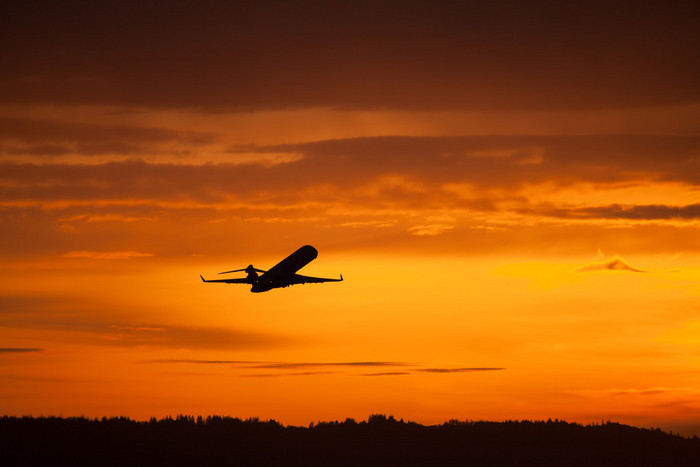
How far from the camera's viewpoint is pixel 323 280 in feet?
619

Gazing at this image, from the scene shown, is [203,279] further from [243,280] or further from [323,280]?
[323,280]

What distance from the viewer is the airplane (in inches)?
7096

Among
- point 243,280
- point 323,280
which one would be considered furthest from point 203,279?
point 323,280

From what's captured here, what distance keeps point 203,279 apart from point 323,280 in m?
24.6

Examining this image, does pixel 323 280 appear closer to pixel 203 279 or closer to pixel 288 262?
pixel 288 262

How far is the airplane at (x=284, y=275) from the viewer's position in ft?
591

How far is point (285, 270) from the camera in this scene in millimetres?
184250

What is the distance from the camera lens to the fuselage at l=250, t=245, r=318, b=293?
591 ft

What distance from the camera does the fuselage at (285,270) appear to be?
7092 inches

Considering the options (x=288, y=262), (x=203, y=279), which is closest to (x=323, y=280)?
(x=288, y=262)

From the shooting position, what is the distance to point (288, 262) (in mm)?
186250

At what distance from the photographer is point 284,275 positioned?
183000mm

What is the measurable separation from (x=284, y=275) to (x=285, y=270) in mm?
1571

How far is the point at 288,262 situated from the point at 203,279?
18146mm
